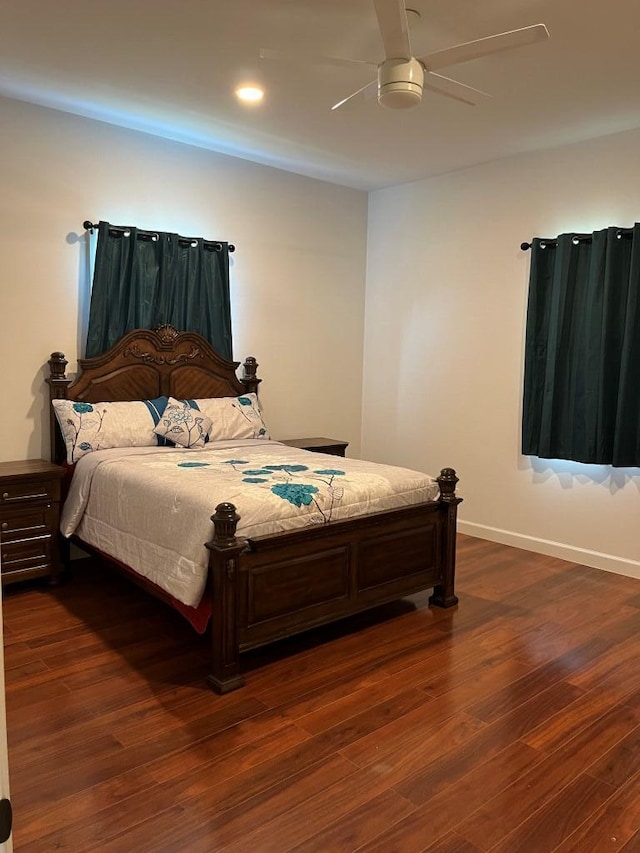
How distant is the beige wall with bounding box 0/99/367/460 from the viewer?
3994 millimetres

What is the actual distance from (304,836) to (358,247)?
4739 mm

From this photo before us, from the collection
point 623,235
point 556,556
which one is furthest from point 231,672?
point 623,235

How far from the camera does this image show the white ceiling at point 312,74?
2768 millimetres

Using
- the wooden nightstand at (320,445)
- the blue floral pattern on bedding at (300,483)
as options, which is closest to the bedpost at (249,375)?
the wooden nightstand at (320,445)

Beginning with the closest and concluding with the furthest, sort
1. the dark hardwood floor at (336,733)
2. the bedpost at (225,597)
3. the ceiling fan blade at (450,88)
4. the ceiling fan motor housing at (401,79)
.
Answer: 1. the dark hardwood floor at (336,733)
2. the ceiling fan motor housing at (401,79)
3. the bedpost at (225,597)
4. the ceiling fan blade at (450,88)

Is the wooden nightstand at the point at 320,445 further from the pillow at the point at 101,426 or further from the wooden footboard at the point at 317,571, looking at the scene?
the wooden footboard at the point at 317,571

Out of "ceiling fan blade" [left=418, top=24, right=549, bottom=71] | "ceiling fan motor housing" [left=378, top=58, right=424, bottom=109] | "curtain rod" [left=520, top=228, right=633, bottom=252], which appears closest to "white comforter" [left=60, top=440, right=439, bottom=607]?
"ceiling fan motor housing" [left=378, top=58, right=424, bottom=109]

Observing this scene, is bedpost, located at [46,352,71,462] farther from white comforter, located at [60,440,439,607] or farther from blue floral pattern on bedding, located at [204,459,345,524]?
blue floral pattern on bedding, located at [204,459,345,524]

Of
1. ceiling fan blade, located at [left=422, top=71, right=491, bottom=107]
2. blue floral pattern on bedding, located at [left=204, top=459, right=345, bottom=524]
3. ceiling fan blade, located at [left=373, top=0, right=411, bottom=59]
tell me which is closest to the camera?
ceiling fan blade, located at [left=373, top=0, right=411, bottom=59]

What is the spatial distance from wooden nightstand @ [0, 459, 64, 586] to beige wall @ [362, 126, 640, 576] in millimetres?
2885

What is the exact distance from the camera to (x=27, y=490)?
12.1ft

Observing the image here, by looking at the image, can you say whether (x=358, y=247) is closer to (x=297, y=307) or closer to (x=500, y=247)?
(x=297, y=307)

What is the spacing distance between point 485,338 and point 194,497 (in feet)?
9.41

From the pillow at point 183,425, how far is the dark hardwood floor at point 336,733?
1074 mm
